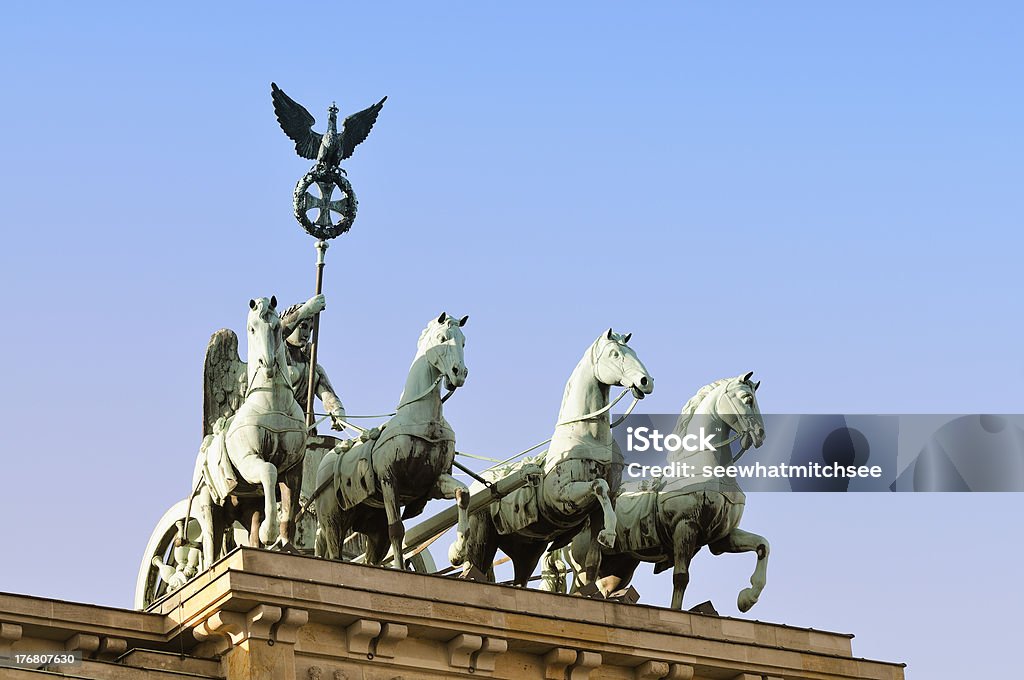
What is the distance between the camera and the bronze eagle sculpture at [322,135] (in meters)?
28.2

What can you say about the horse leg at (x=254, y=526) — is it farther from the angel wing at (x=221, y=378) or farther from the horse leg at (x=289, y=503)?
the angel wing at (x=221, y=378)

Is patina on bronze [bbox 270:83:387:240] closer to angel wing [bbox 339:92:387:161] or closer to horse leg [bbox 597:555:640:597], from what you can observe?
angel wing [bbox 339:92:387:161]

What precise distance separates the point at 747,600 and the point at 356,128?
7.15 meters

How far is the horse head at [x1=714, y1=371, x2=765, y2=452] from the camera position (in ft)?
85.7

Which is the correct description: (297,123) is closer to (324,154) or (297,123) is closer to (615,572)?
(324,154)

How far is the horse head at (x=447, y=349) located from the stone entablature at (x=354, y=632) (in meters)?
2.11

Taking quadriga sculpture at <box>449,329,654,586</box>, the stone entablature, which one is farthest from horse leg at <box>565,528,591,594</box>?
the stone entablature

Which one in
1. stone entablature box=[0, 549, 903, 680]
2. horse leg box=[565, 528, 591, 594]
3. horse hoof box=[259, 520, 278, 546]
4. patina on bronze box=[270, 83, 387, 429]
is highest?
patina on bronze box=[270, 83, 387, 429]

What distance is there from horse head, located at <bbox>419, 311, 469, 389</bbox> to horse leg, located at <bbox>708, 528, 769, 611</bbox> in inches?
138

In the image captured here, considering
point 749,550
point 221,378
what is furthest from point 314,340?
point 749,550

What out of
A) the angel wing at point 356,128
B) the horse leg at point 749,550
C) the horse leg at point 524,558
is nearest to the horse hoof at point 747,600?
the horse leg at point 749,550

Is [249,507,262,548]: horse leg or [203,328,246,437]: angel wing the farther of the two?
[203,328,246,437]: angel wing

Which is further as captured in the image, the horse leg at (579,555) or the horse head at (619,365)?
the horse leg at (579,555)

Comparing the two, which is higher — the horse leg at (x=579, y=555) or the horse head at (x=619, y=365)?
the horse head at (x=619, y=365)
